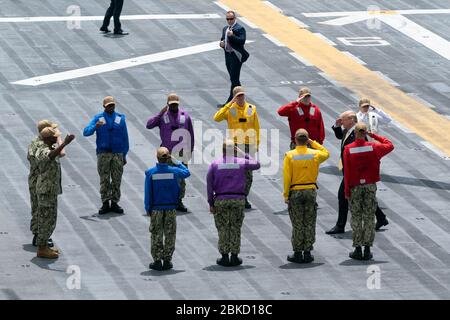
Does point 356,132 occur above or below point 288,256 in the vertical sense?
above

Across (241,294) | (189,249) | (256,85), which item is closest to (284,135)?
(256,85)

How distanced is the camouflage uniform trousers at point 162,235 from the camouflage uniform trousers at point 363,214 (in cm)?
300

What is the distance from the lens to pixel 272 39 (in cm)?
4153

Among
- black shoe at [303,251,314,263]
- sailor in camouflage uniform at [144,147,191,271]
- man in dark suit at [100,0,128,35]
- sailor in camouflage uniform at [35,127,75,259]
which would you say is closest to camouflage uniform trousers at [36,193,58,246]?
sailor in camouflage uniform at [35,127,75,259]

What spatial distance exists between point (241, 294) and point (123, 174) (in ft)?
22.9

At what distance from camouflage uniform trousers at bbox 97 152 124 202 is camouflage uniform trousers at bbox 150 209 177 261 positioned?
3122mm

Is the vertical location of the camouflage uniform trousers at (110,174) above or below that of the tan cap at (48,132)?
below

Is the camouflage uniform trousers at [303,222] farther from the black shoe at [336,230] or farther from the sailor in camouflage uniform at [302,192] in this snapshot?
the black shoe at [336,230]

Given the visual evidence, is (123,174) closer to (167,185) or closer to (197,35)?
(167,185)

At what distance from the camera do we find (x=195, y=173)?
3136cm

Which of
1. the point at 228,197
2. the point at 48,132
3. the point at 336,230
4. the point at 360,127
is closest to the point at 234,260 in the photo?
the point at 228,197

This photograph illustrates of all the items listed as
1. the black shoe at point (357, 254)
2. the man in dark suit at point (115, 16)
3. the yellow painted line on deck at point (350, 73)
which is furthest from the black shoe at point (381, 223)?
the man in dark suit at point (115, 16)

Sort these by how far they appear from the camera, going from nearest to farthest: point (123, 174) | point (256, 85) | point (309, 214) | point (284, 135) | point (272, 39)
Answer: point (309, 214), point (123, 174), point (284, 135), point (256, 85), point (272, 39)

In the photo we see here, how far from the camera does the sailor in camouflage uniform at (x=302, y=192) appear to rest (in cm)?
2619
